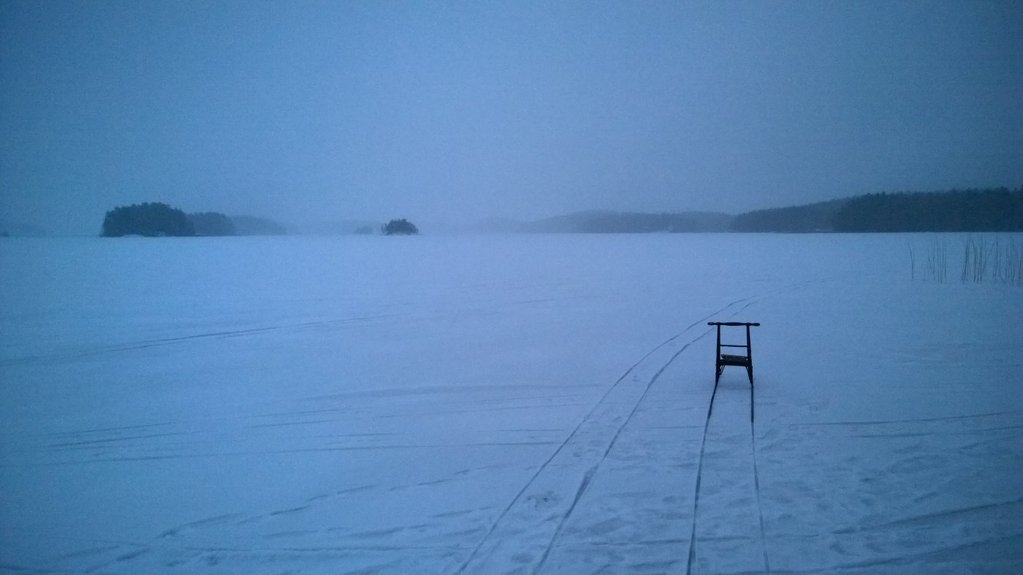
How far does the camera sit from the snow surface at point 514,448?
3.19 m

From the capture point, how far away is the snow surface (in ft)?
10.5

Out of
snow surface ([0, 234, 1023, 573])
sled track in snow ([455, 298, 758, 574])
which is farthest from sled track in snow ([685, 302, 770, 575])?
sled track in snow ([455, 298, 758, 574])

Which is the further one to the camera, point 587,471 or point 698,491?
point 587,471

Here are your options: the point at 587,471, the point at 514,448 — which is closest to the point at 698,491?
the point at 587,471

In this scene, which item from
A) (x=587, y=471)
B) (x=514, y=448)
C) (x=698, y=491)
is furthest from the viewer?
(x=514, y=448)

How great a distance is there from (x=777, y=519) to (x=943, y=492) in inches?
49.8

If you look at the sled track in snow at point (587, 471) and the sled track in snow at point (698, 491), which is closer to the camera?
the sled track in snow at point (698, 491)

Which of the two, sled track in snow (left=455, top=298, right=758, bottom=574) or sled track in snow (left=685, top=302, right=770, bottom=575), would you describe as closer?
sled track in snow (left=685, top=302, right=770, bottom=575)

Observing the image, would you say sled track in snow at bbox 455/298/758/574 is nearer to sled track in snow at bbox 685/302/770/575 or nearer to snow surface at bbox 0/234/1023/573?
snow surface at bbox 0/234/1023/573

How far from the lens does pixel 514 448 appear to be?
4.62 m

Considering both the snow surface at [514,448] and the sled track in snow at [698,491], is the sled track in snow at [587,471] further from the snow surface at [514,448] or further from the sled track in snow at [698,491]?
the sled track in snow at [698,491]

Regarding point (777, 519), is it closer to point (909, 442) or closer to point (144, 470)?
point (909, 442)

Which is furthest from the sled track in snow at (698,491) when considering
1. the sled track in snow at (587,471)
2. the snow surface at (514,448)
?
the sled track in snow at (587,471)

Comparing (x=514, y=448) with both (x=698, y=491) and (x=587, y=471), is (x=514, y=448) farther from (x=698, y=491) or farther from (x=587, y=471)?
(x=698, y=491)
